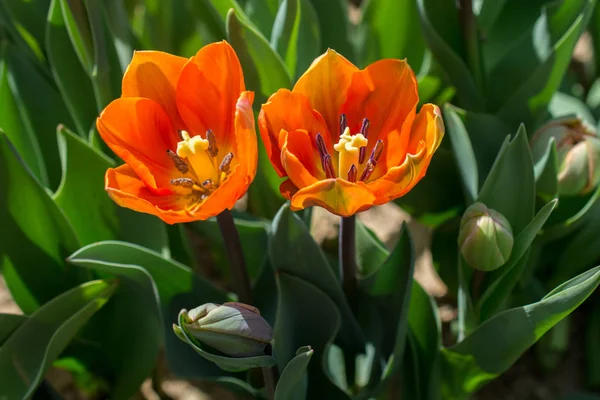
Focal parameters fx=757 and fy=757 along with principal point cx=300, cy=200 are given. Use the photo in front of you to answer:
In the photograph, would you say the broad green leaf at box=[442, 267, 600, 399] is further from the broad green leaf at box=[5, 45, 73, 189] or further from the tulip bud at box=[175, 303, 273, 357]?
the broad green leaf at box=[5, 45, 73, 189]

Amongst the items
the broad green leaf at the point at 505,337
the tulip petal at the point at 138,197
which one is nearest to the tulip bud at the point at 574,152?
the broad green leaf at the point at 505,337

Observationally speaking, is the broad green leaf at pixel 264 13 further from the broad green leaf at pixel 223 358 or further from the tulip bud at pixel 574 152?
the broad green leaf at pixel 223 358

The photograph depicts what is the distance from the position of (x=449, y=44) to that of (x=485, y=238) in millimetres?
568

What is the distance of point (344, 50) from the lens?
169cm

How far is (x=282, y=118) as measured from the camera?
3.40 ft

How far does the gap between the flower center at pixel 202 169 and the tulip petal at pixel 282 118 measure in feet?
0.40

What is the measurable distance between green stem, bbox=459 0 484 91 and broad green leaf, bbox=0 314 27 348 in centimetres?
97

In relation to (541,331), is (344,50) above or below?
above

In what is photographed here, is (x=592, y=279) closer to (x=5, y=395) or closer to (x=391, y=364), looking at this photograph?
(x=391, y=364)

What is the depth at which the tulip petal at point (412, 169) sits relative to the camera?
3.00 ft

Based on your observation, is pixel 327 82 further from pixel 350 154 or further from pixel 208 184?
pixel 208 184

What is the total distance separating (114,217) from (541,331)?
0.76m

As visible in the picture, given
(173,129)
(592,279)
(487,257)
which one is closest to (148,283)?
(173,129)

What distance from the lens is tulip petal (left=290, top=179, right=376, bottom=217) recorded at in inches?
35.3
